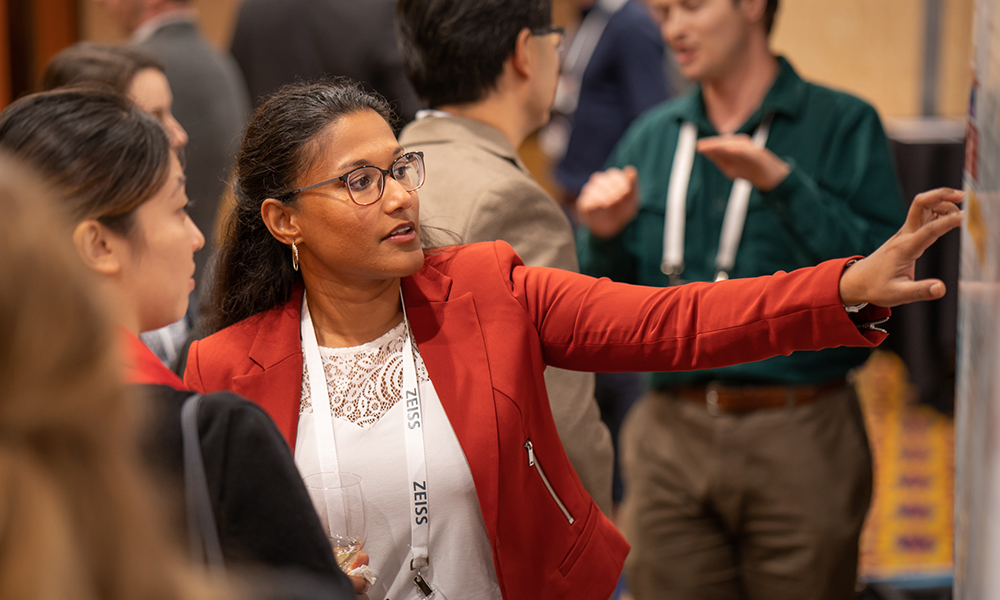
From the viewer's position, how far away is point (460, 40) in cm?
198

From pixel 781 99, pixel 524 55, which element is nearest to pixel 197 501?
pixel 524 55

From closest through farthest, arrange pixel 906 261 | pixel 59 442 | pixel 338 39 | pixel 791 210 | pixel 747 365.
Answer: pixel 59 442 → pixel 906 261 → pixel 791 210 → pixel 747 365 → pixel 338 39

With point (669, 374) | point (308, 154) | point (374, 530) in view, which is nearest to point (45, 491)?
point (374, 530)

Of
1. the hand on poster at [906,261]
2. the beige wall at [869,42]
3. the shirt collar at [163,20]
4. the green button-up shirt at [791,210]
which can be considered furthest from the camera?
the beige wall at [869,42]

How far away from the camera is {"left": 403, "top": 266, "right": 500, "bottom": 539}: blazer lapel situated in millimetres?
1499

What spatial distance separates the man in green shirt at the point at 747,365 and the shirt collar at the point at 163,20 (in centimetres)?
190

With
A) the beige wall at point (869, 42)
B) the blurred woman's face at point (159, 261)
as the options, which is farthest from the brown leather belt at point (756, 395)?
the beige wall at point (869, 42)

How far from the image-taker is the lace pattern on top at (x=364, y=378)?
5.07 ft

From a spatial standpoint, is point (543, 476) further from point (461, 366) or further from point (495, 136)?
point (495, 136)

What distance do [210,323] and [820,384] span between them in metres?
1.43

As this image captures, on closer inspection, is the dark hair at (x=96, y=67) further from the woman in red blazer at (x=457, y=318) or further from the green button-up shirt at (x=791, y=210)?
the green button-up shirt at (x=791, y=210)

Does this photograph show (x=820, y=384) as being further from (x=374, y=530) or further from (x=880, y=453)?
(x=880, y=453)

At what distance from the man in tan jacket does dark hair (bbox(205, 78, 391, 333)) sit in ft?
0.78

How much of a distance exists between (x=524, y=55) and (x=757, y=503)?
1186mm
